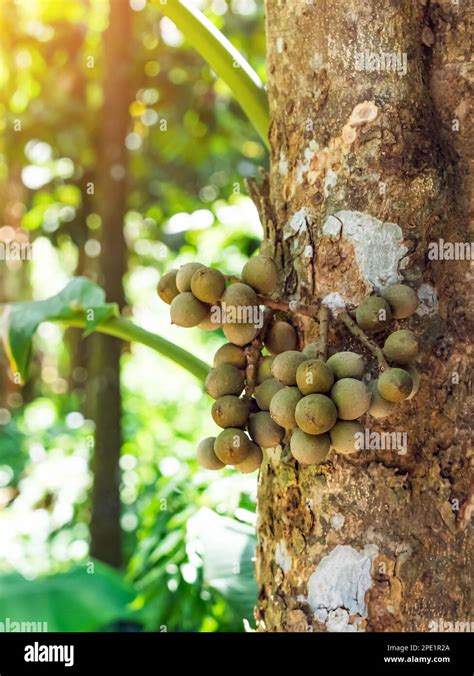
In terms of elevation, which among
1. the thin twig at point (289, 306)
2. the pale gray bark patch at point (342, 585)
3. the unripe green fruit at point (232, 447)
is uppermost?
the thin twig at point (289, 306)

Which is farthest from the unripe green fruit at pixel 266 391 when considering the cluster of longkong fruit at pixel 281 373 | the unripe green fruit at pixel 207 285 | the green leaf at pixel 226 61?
the green leaf at pixel 226 61

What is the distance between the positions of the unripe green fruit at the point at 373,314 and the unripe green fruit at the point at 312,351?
0.05m

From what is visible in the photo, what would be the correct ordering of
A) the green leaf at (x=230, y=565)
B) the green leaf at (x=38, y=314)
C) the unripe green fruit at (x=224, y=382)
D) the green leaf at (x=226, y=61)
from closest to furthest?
the unripe green fruit at (x=224, y=382) < the green leaf at (x=226, y=61) < the green leaf at (x=38, y=314) < the green leaf at (x=230, y=565)

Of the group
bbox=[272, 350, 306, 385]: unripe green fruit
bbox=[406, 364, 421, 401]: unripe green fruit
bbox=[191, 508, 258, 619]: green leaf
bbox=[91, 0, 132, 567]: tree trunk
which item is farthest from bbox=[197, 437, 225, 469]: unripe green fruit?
bbox=[91, 0, 132, 567]: tree trunk

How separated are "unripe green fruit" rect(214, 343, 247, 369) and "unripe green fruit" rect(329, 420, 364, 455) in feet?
0.46

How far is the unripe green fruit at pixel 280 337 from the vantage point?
90 cm

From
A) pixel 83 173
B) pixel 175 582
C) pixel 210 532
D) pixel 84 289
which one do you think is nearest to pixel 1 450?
pixel 83 173

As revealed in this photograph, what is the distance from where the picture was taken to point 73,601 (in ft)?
7.41

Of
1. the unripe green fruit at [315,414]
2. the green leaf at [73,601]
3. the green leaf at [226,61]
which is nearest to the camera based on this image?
the unripe green fruit at [315,414]

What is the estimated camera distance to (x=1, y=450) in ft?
14.0

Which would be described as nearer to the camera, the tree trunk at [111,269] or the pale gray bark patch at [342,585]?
the pale gray bark patch at [342,585]

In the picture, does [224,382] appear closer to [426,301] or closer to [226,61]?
[426,301]

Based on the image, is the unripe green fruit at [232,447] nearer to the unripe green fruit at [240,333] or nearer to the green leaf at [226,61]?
the unripe green fruit at [240,333]

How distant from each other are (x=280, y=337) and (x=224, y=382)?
87 mm
